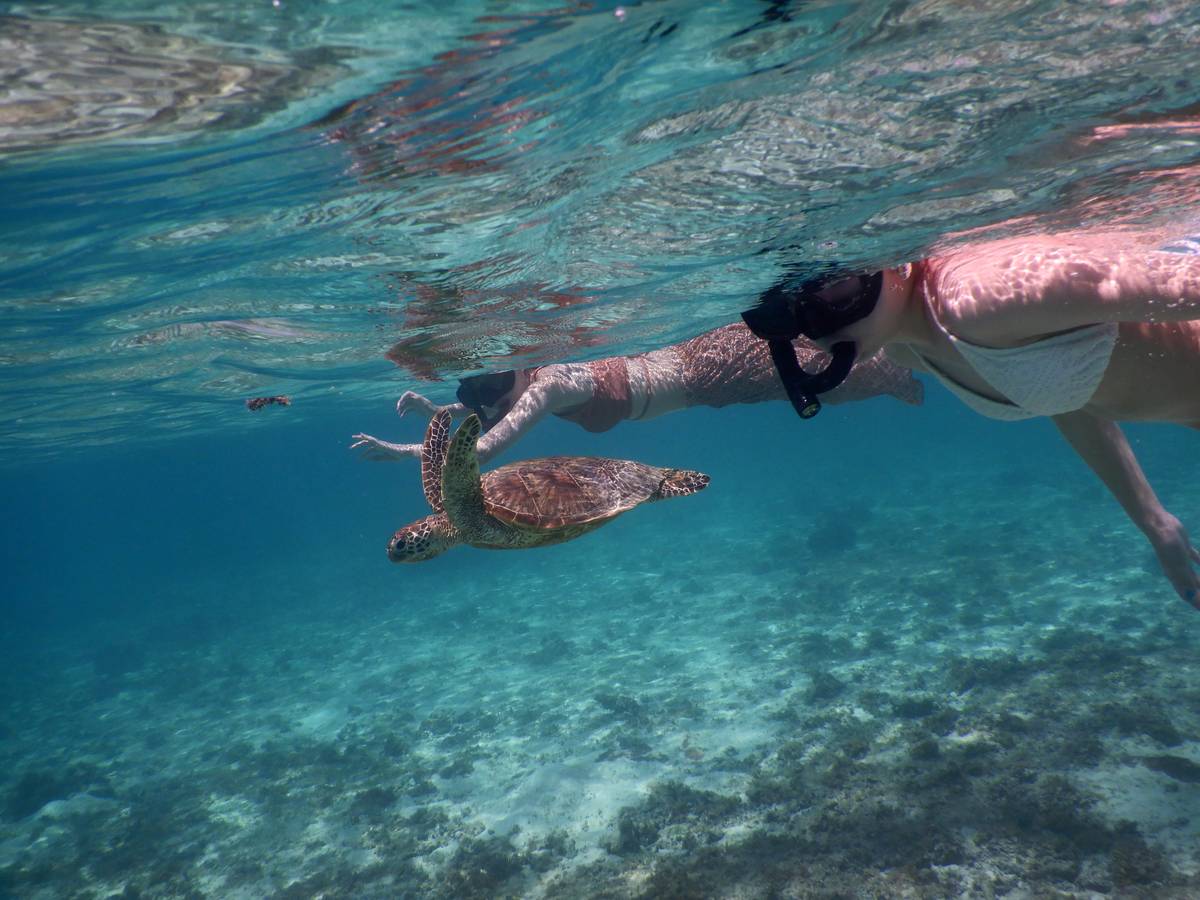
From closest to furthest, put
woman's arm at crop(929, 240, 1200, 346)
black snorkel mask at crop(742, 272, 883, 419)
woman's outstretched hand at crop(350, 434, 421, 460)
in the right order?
woman's arm at crop(929, 240, 1200, 346) → black snorkel mask at crop(742, 272, 883, 419) → woman's outstretched hand at crop(350, 434, 421, 460)

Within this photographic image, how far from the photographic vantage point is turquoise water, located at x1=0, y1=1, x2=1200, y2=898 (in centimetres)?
468

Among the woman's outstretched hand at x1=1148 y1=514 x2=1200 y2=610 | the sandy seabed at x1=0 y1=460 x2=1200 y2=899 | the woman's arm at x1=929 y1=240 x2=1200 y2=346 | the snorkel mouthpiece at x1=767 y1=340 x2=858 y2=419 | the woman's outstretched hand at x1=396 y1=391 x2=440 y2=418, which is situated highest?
the woman's arm at x1=929 y1=240 x2=1200 y2=346

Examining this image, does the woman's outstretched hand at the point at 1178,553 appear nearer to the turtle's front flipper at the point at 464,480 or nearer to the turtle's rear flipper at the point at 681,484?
the turtle's rear flipper at the point at 681,484

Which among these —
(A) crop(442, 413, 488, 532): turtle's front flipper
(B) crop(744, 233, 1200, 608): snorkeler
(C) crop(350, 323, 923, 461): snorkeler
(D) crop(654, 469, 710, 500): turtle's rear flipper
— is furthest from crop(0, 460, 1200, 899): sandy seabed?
(B) crop(744, 233, 1200, 608): snorkeler

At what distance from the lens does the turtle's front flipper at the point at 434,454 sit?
6438mm

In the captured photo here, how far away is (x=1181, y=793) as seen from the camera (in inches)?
294

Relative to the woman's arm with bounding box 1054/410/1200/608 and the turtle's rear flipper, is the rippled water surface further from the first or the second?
the turtle's rear flipper

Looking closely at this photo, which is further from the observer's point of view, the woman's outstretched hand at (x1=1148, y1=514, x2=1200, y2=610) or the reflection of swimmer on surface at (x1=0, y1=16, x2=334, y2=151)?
the woman's outstretched hand at (x1=1148, y1=514, x2=1200, y2=610)

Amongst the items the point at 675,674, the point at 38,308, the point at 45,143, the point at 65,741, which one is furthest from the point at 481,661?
the point at 45,143

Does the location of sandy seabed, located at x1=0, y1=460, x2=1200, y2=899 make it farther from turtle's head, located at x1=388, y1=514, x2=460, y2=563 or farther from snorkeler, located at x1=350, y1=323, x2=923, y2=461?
snorkeler, located at x1=350, y1=323, x2=923, y2=461

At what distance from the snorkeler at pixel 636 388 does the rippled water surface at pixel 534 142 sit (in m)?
1.54

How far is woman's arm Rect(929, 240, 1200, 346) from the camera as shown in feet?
8.99

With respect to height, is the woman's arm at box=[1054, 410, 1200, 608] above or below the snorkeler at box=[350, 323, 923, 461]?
below

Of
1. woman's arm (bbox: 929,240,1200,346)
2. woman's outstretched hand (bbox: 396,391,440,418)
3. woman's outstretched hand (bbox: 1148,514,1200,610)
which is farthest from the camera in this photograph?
woman's outstretched hand (bbox: 396,391,440,418)
